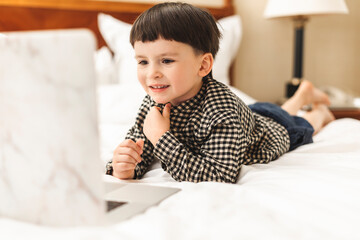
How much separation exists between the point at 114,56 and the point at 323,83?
162cm

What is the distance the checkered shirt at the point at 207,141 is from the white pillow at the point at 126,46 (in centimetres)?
91

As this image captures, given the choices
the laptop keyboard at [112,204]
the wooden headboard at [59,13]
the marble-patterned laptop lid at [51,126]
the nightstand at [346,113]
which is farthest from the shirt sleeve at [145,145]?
the nightstand at [346,113]

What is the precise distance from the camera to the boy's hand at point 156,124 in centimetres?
96

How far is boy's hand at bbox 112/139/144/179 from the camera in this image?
93 centimetres

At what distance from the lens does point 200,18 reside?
0.98m

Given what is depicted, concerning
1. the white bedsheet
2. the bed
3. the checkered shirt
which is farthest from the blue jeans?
the white bedsheet

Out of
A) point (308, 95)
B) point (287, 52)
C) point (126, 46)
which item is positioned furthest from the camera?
point (287, 52)

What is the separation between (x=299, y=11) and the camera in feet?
7.32

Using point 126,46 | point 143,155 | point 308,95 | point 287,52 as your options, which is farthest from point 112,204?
point 287,52

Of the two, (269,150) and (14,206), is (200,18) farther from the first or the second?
(14,206)

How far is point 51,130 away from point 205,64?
0.58m

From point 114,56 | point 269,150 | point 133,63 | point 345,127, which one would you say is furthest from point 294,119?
point 114,56

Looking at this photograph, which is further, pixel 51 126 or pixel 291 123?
pixel 291 123

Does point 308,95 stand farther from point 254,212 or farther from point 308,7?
point 254,212
